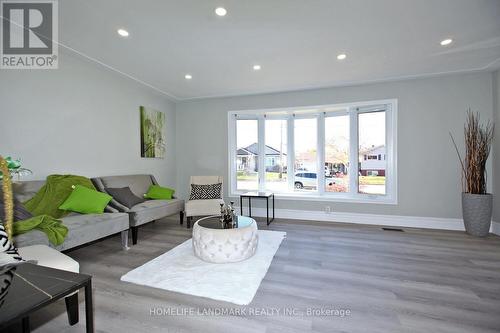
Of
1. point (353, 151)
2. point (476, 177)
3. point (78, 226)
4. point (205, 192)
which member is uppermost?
point (353, 151)

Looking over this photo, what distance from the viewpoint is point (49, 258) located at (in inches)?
66.1

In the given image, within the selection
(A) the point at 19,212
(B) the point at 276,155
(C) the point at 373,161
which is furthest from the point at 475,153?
(A) the point at 19,212

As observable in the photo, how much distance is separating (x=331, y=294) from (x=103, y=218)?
105 inches

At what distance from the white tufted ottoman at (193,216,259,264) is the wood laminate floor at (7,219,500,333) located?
0.41m

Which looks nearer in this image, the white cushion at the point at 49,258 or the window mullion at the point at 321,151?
the white cushion at the point at 49,258

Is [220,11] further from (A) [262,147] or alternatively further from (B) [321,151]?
(B) [321,151]

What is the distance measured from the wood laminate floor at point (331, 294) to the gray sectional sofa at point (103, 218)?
13.8 inches

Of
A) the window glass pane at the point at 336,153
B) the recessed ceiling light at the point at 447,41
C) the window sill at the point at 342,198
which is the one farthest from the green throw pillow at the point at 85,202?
the recessed ceiling light at the point at 447,41

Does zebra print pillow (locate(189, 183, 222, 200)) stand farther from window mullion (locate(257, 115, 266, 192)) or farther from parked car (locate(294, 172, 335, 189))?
parked car (locate(294, 172, 335, 189))

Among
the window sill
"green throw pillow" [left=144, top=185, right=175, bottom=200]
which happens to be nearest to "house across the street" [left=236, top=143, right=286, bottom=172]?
the window sill

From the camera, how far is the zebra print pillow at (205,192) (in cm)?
436

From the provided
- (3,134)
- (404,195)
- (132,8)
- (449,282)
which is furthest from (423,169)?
(3,134)

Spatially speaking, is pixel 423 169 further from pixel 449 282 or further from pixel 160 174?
pixel 160 174

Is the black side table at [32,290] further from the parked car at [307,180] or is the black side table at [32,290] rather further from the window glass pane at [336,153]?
the window glass pane at [336,153]
